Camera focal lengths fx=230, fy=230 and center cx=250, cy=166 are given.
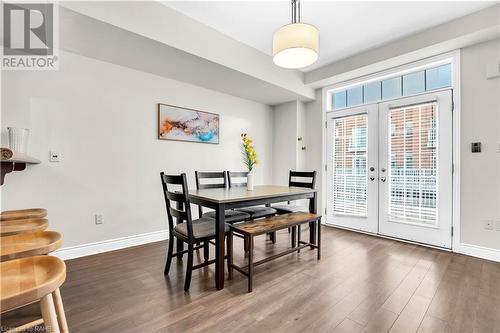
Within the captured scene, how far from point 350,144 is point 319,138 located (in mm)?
619

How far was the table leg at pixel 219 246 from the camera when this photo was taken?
79.4 inches

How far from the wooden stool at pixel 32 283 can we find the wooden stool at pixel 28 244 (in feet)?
0.33

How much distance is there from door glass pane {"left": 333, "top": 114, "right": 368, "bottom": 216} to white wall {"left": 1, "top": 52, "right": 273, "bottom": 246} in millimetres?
2472

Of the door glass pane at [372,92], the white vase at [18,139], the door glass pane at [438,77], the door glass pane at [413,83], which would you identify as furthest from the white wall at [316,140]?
the white vase at [18,139]

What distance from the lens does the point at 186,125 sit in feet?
11.9

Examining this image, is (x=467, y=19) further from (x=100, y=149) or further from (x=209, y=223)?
(x=100, y=149)

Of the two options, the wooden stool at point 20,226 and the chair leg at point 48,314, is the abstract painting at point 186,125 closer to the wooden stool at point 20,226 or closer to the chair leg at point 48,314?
the wooden stool at point 20,226

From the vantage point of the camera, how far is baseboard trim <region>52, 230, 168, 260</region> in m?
2.62

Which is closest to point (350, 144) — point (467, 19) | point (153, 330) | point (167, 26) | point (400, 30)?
point (400, 30)

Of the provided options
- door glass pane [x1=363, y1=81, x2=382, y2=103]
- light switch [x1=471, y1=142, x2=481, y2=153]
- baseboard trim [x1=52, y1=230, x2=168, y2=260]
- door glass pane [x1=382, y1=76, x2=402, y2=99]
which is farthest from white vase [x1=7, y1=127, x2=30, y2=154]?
light switch [x1=471, y1=142, x2=481, y2=153]

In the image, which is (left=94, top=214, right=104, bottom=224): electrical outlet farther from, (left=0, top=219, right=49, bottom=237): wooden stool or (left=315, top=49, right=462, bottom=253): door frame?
(left=315, top=49, right=462, bottom=253): door frame

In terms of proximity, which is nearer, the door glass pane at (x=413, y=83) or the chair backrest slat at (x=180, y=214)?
the chair backrest slat at (x=180, y=214)

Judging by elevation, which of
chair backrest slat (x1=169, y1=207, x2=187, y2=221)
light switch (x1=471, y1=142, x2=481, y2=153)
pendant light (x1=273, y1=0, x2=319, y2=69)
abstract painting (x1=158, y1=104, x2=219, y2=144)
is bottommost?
chair backrest slat (x1=169, y1=207, x2=187, y2=221)

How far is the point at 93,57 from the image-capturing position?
2.77 meters
